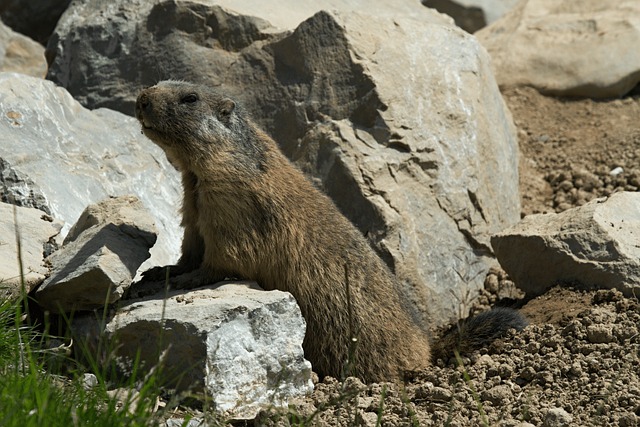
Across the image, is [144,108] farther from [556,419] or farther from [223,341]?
[556,419]

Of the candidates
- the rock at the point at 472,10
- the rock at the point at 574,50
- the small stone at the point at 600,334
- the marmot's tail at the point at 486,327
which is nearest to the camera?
the small stone at the point at 600,334

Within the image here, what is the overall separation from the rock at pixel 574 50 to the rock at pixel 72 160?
510 cm

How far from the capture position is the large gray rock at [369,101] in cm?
852

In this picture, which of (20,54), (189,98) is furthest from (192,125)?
(20,54)

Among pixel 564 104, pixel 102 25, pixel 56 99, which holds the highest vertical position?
pixel 564 104

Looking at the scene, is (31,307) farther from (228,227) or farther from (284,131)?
(284,131)

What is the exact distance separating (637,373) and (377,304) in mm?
1947

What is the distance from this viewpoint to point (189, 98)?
6984 millimetres

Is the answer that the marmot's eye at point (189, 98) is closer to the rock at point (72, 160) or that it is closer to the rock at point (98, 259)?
the rock at point (98, 259)

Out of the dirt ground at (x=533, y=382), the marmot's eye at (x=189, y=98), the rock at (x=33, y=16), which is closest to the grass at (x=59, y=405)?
the dirt ground at (x=533, y=382)


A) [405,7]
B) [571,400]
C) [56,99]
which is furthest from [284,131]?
[571,400]

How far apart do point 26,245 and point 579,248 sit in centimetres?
428

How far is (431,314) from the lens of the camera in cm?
843

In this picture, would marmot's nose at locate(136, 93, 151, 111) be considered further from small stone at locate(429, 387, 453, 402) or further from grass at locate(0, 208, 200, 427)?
small stone at locate(429, 387, 453, 402)
